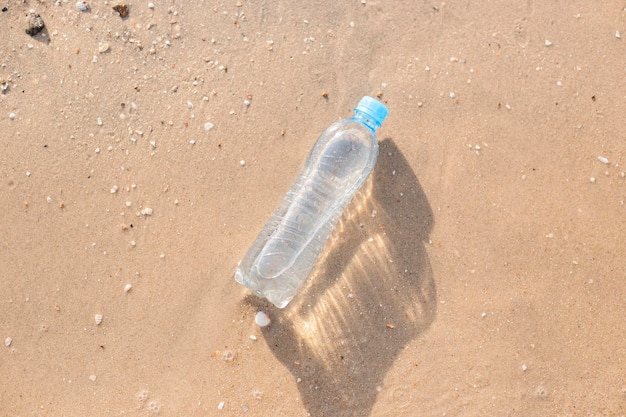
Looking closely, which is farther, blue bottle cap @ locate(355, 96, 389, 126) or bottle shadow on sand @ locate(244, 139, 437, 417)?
bottle shadow on sand @ locate(244, 139, 437, 417)

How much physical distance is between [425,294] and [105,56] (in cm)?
218

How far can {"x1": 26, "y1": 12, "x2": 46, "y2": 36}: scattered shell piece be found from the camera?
2789 mm

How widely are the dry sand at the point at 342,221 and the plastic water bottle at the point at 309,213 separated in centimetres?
8

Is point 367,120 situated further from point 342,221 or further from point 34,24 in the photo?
point 34,24

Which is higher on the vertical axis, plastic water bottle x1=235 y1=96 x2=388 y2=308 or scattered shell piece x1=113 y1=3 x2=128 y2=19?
scattered shell piece x1=113 y1=3 x2=128 y2=19

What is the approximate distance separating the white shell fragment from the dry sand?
0.04m

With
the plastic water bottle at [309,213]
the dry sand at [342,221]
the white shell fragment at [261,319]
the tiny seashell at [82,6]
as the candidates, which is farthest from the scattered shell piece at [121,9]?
the white shell fragment at [261,319]

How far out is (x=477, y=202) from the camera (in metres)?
2.75

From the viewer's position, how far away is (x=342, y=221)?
9.16 ft

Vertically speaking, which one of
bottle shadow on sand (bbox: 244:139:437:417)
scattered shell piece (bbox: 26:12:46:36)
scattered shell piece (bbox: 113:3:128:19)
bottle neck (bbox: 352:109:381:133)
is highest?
scattered shell piece (bbox: 26:12:46:36)

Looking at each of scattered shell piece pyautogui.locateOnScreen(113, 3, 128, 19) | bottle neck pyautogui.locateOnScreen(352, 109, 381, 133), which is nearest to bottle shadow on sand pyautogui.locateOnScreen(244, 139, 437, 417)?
bottle neck pyautogui.locateOnScreen(352, 109, 381, 133)

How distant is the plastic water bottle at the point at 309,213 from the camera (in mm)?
2723

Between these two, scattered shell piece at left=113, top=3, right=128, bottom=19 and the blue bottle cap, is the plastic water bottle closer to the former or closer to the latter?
the blue bottle cap

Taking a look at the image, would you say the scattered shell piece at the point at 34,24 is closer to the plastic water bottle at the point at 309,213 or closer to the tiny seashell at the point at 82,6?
the tiny seashell at the point at 82,6
